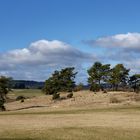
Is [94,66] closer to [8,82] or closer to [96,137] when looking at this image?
[8,82]

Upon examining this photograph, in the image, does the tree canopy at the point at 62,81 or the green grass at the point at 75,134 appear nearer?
the green grass at the point at 75,134

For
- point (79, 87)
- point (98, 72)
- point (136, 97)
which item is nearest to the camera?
point (136, 97)

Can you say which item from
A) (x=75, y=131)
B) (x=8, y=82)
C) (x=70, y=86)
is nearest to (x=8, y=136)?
(x=75, y=131)

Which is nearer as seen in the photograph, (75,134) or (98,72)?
(75,134)

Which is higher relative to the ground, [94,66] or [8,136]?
[94,66]

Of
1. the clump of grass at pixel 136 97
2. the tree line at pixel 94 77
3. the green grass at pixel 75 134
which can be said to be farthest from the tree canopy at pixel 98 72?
the green grass at pixel 75 134

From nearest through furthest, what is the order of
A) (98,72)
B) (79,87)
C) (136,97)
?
(136,97)
(98,72)
(79,87)

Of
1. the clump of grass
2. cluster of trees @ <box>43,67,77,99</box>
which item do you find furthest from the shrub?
the clump of grass

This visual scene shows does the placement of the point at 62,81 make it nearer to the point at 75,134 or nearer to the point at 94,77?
the point at 94,77

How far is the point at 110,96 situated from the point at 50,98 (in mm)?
20686

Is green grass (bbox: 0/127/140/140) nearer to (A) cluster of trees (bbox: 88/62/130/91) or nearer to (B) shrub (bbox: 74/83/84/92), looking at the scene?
(A) cluster of trees (bbox: 88/62/130/91)

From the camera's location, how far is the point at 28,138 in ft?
105

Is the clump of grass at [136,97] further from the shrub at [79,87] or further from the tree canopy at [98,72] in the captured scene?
the shrub at [79,87]

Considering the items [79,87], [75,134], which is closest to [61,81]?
[79,87]
